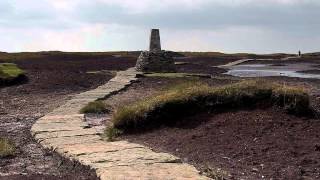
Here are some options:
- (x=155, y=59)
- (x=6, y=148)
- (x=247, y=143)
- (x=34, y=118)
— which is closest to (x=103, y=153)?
(x=6, y=148)

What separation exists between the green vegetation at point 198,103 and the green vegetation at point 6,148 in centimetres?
Answer: 211

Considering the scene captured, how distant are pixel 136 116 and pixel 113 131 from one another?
551 millimetres

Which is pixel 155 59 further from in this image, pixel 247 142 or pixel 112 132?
pixel 247 142

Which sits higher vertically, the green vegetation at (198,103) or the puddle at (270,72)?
the green vegetation at (198,103)

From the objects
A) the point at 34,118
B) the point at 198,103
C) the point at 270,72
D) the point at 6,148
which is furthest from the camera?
the point at 270,72

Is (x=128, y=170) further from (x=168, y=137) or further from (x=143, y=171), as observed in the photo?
(x=168, y=137)

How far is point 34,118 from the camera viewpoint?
13789mm

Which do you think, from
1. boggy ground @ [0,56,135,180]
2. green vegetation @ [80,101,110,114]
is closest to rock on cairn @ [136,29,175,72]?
boggy ground @ [0,56,135,180]

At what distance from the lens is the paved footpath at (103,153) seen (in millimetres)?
7211

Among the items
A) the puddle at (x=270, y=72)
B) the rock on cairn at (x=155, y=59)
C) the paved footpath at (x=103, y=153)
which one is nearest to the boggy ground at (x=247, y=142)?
the paved footpath at (x=103, y=153)

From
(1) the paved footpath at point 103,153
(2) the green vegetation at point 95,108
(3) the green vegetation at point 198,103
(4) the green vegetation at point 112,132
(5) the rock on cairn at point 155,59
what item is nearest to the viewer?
(1) the paved footpath at point 103,153

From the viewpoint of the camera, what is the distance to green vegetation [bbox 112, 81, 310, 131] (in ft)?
36.6

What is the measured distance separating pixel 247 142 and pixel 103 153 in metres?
2.25

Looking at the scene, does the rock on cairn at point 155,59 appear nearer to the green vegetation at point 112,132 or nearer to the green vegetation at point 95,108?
the green vegetation at point 95,108
